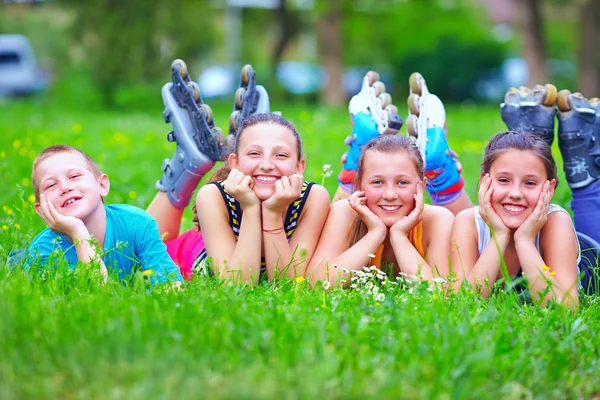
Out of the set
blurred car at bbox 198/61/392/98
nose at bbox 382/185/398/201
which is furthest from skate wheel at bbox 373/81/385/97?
blurred car at bbox 198/61/392/98

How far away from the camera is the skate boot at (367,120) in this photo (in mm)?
4906

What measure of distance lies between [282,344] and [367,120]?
2567mm

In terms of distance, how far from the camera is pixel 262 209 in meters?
4.00

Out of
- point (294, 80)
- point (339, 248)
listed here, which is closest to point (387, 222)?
point (339, 248)

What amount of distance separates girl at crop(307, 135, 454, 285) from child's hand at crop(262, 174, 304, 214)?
1.06ft

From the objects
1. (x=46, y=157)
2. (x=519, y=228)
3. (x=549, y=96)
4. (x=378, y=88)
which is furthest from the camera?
(x=378, y=88)

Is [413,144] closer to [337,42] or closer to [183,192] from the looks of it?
[183,192]

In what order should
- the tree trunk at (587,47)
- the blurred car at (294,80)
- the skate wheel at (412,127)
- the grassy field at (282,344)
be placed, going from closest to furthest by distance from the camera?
the grassy field at (282,344) → the skate wheel at (412,127) → the tree trunk at (587,47) → the blurred car at (294,80)

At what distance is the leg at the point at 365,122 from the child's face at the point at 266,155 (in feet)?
3.05

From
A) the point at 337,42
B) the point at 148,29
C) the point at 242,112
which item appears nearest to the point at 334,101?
the point at 337,42

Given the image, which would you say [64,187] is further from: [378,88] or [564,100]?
[564,100]

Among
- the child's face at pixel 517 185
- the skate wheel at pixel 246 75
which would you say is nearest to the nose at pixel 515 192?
the child's face at pixel 517 185

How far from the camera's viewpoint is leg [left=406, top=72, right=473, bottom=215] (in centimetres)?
489

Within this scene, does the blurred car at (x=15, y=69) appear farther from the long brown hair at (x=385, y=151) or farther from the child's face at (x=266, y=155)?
the long brown hair at (x=385, y=151)
